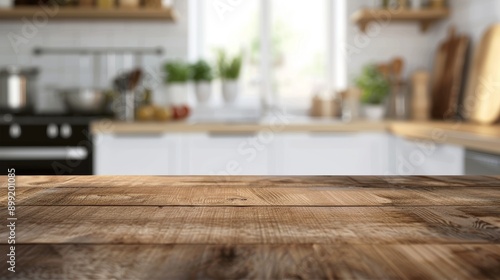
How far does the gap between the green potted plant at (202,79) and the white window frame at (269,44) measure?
18 centimetres

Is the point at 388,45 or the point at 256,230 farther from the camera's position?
the point at 388,45

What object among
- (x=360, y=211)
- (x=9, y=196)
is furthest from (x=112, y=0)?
(x=360, y=211)

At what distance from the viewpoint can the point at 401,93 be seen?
4.20 meters

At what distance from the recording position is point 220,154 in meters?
3.60

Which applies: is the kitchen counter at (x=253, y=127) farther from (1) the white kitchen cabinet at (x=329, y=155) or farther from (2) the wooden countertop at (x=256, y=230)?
(2) the wooden countertop at (x=256, y=230)

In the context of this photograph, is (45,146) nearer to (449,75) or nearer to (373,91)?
(373,91)

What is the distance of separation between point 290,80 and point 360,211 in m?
3.67

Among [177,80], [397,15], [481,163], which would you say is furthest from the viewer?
[177,80]

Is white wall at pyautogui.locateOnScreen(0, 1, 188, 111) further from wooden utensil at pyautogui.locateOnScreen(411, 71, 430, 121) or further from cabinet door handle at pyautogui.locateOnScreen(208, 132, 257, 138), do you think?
wooden utensil at pyautogui.locateOnScreen(411, 71, 430, 121)

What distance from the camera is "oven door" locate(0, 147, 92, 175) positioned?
3572mm

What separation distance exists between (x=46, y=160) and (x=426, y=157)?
196cm

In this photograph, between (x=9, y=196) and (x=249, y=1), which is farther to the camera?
(x=249, y=1)

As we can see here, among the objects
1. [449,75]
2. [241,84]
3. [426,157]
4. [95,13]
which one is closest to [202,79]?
[241,84]

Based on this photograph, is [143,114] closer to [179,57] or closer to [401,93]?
[179,57]
